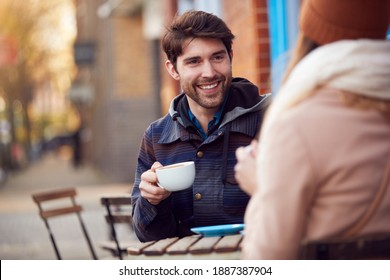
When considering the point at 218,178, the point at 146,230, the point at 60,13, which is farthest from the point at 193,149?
the point at 60,13

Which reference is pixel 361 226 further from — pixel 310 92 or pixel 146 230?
pixel 146 230

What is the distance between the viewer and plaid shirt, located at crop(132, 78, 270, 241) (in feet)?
10.3

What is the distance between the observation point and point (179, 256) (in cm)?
231

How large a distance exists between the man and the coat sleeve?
1155 mm

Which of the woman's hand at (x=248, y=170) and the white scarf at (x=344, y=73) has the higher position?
the white scarf at (x=344, y=73)

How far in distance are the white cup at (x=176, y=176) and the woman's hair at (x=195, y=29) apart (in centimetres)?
67

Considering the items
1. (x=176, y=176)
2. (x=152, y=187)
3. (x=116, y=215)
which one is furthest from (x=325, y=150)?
(x=116, y=215)

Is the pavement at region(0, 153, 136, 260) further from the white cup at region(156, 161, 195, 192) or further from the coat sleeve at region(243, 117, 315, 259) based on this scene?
the coat sleeve at region(243, 117, 315, 259)

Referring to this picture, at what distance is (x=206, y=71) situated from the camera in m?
3.21

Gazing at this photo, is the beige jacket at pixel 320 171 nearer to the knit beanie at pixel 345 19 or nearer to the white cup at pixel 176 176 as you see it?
the knit beanie at pixel 345 19

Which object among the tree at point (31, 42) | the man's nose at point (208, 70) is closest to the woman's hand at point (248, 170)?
the man's nose at point (208, 70)

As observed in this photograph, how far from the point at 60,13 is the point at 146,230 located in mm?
22720

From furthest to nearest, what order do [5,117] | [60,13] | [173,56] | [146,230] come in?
1. [5,117]
2. [60,13]
3. [173,56]
4. [146,230]

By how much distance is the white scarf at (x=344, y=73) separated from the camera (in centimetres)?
193
